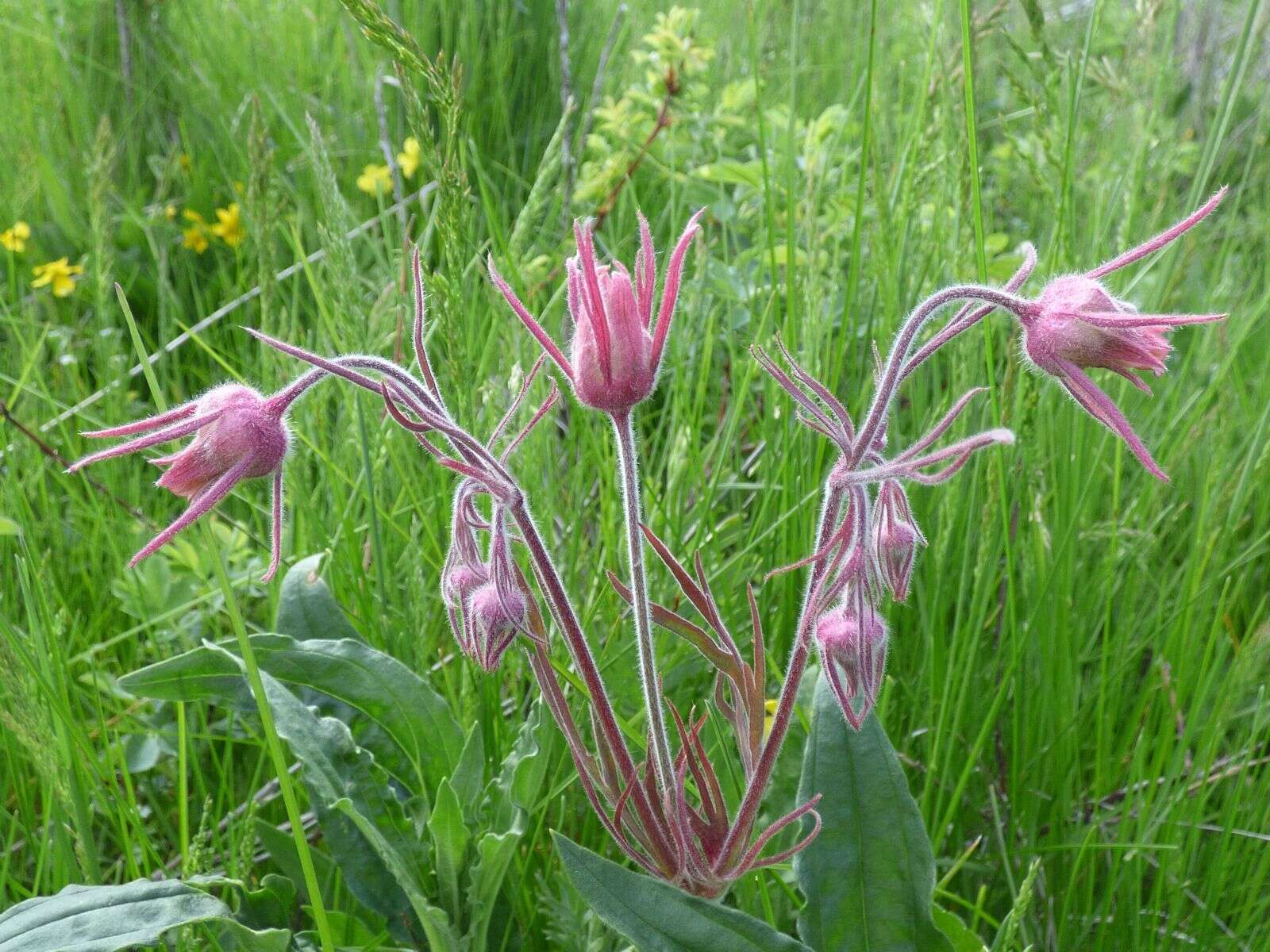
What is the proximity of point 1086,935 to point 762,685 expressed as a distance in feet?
2.53

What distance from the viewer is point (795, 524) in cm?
206

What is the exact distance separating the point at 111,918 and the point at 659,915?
67 cm

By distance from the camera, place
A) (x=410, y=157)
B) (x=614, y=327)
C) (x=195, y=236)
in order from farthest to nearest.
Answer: (x=195, y=236) < (x=410, y=157) < (x=614, y=327)

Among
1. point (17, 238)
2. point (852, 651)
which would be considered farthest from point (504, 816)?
point (17, 238)

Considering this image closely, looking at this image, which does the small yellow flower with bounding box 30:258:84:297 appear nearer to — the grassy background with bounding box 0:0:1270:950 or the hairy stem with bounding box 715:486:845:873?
the grassy background with bounding box 0:0:1270:950

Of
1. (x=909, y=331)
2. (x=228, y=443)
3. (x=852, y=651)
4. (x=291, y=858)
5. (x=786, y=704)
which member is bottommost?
(x=291, y=858)

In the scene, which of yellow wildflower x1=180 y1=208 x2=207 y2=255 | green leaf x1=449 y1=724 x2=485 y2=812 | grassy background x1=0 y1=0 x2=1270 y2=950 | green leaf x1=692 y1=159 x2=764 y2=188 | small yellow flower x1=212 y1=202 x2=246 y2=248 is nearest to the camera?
green leaf x1=449 y1=724 x2=485 y2=812

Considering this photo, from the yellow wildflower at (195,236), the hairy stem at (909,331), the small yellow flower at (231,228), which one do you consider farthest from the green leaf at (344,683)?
the yellow wildflower at (195,236)

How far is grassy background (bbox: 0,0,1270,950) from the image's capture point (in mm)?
1853

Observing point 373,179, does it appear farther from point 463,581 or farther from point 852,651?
point 852,651

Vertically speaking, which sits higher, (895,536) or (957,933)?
(895,536)

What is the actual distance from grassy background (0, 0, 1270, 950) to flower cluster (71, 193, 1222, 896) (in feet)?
0.92

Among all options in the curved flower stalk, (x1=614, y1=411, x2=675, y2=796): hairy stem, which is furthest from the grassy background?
(x1=614, y1=411, x2=675, y2=796): hairy stem

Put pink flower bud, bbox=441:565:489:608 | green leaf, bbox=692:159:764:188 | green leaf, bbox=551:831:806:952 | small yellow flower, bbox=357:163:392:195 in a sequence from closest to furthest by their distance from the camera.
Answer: green leaf, bbox=551:831:806:952, pink flower bud, bbox=441:565:489:608, green leaf, bbox=692:159:764:188, small yellow flower, bbox=357:163:392:195
